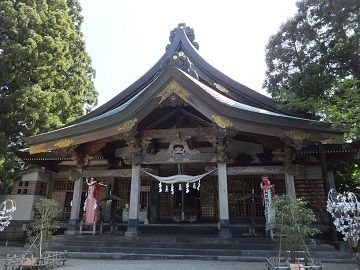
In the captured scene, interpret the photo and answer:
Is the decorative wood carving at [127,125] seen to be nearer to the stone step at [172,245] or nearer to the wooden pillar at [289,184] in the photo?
the stone step at [172,245]

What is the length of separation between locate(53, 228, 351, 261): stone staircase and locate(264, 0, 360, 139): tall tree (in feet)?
12.7

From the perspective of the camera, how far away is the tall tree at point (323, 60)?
7.38m

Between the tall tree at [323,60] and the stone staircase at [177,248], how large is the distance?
3.88 metres

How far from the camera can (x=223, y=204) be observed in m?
9.60

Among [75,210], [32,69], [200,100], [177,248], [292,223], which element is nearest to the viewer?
[292,223]

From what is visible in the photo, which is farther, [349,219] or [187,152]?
[187,152]

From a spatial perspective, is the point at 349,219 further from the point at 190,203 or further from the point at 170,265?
the point at 190,203

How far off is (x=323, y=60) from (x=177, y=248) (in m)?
9.57

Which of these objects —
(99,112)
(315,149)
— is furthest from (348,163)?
(99,112)

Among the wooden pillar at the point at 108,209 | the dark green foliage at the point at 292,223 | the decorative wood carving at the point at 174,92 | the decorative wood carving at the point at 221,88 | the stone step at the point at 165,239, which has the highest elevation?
the decorative wood carving at the point at 221,88

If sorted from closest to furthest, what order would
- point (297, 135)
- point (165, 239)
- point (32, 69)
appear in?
1. point (297, 135)
2. point (165, 239)
3. point (32, 69)

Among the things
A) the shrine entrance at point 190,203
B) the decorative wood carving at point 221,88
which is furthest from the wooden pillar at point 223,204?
the decorative wood carving at point 221,88

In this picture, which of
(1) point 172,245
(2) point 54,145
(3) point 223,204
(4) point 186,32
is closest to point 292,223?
(3) point 223,204

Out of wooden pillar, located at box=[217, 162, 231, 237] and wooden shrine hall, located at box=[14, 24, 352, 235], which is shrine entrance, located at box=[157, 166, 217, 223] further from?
wooden pillar, located at box=[217, 162, 231, 237]
